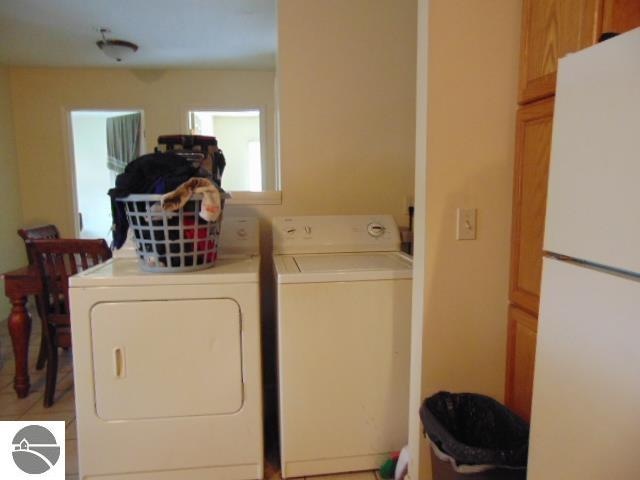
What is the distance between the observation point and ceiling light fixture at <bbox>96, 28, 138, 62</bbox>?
10.5 ft

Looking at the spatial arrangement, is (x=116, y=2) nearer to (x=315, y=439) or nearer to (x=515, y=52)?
(x=515, y=52)

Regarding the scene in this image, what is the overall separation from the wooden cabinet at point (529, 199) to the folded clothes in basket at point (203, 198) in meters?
1.04

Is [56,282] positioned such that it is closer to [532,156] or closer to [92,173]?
[532,156]

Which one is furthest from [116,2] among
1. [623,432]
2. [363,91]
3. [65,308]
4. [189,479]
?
[623,432]

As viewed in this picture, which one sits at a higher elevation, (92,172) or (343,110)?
(343,110)

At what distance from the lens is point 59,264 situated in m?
2.03

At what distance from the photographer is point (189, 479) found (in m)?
1.45

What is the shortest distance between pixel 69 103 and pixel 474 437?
4.76 m

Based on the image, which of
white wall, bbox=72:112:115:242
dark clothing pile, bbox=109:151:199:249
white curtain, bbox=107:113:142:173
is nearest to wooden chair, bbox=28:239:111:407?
dark clothing pile, bbox=109:151:199:249

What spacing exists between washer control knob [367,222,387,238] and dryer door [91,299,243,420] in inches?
34.0
